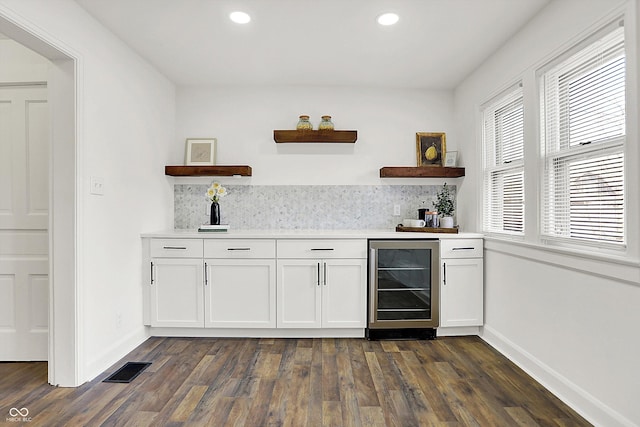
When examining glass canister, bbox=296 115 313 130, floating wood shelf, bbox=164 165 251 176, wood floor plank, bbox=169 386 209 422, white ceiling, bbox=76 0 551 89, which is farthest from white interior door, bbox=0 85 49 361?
glass canister, bbox=296 115 313 130

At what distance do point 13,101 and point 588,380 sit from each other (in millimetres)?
4066

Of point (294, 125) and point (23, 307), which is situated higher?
point (294, 125)

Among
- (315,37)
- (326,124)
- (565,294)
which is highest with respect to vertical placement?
(315,37)

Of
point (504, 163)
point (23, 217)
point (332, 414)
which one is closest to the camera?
point (332, 414)

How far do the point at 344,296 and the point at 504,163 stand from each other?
172 cm

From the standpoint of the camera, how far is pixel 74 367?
7.44ft

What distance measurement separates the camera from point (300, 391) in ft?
7.30

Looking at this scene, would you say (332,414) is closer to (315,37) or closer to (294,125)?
(315,37)

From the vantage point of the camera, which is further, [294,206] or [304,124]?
[294,206]

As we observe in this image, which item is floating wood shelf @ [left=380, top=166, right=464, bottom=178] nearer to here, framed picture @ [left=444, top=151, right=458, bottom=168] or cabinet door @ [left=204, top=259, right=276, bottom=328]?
framed picture @ [left=444, top=151, right=458, bottom=168]

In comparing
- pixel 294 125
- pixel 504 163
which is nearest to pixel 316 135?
pixel 294 125

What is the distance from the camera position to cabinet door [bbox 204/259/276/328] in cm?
308

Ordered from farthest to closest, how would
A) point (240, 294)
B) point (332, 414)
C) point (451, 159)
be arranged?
point (451, 159) → point (240, 294) → point (332, 414)

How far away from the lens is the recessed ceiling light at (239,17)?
7.83 ft
